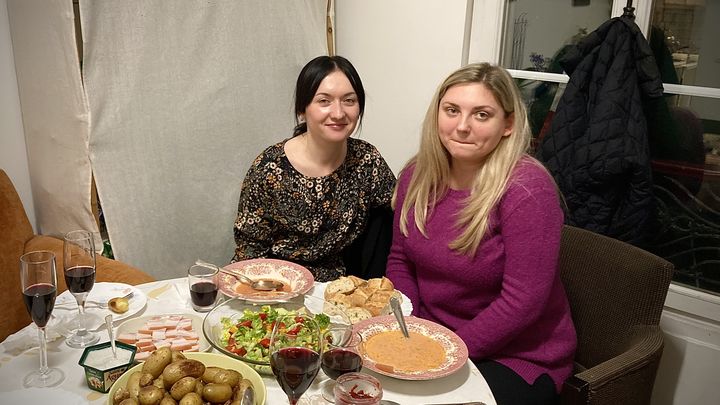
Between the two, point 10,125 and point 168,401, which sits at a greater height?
point 10,125

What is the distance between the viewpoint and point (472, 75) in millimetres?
1636

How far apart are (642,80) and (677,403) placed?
1242mm

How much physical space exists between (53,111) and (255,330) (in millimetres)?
1489

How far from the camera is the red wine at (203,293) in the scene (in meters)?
1.46

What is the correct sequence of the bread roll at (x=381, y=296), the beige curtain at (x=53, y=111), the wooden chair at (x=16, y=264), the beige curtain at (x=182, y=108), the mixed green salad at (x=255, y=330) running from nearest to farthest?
the mixed green salad at (x=255, y=330) < the bread roll at (x=381, y=296) < the wooden chair at (x=16, y=264) < the beige curtain at (x=53, y=111) < the beige curtain at (x=182, y=108)

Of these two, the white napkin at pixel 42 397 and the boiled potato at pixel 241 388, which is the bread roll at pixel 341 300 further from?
the white napkin at pixel 42 397

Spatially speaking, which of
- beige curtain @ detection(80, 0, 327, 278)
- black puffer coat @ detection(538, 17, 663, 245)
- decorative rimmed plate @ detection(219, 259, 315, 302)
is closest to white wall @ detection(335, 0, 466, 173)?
beige curtain @ detection(80, 0, 327, 278)

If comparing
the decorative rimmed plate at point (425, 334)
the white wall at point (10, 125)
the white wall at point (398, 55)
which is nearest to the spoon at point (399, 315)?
the decorative rimmed plate at point (425, 334)

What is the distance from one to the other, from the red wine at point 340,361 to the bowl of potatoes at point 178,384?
0.45 feet

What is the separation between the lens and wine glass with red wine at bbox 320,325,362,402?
1129 mm

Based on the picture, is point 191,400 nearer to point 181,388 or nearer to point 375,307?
point 181,388

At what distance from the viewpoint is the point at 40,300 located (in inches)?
44.9

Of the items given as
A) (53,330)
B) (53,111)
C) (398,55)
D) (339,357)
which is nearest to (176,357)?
(339,357)

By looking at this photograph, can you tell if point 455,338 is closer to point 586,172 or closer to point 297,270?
point 297,270
